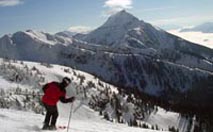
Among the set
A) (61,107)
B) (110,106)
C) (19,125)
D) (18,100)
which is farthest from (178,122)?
(19,125)

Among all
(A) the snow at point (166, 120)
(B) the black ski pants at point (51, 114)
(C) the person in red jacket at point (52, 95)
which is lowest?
(A) the snow at point (166, 120)

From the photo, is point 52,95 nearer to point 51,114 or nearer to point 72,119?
point 51,114

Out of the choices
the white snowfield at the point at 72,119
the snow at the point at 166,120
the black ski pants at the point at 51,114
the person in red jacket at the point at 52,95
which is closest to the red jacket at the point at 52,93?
the person in red jacket at the point at 52,95

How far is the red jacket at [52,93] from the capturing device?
1691 cm

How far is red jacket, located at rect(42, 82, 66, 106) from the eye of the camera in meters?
16.9

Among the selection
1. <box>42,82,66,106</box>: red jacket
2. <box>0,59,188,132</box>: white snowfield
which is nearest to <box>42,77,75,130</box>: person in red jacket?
<box>42,82,66,106</box>: red jacket

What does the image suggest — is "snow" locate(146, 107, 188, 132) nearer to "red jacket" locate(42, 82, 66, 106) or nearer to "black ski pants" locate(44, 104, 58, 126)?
"black ski pants" locate(44, 104, 58, 126)

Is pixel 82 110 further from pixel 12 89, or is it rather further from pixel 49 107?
pixel 49 107

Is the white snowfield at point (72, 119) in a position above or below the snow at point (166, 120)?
above

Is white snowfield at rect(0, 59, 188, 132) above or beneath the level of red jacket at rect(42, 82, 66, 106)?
beneath

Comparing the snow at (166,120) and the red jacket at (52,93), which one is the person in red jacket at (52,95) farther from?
the snow at (166,120)

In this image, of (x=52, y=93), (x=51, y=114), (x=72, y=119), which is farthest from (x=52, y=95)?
(x=72, y=119)

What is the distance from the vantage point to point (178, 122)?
115m

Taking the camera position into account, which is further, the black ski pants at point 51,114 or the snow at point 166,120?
the snow at point 166,120
